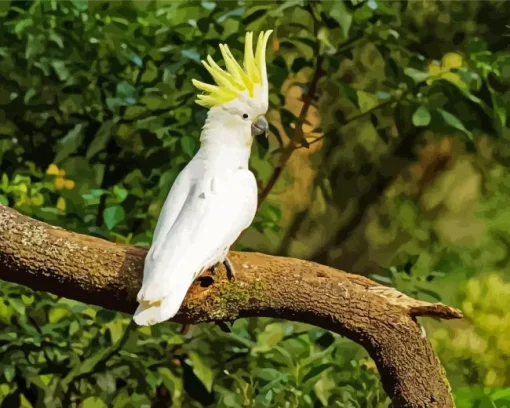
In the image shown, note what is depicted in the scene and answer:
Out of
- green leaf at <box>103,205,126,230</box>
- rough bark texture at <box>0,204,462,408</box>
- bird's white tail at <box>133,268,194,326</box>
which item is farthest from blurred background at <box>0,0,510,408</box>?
bird's white tail at <box>133,268,194,326</box>

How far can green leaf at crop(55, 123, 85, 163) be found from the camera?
5.12 ft

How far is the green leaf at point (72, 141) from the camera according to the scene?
156 centimetres

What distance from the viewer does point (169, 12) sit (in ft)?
5.50

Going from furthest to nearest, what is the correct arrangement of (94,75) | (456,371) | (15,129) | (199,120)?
(456,371), (15,129), (94,75), (199,120)

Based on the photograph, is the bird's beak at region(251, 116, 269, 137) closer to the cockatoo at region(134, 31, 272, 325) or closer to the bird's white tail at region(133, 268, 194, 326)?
the cockatoo at region(134, 31, 272, 325)

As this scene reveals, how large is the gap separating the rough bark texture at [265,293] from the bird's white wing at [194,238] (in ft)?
0.27

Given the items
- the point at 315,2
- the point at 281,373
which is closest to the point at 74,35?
the point at 315,2

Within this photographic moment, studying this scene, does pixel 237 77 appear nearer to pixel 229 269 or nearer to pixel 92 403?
pixel 229 269

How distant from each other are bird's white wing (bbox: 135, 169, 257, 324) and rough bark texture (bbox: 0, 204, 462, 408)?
8 cm

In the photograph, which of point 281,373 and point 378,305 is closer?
point 378,305

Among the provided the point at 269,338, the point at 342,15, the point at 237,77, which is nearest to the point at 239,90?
the point at 237,77

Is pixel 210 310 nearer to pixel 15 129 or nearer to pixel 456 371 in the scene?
pixel 15 129

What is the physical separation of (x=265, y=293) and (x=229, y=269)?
0.23ft

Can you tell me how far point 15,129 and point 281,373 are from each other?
852 mm
